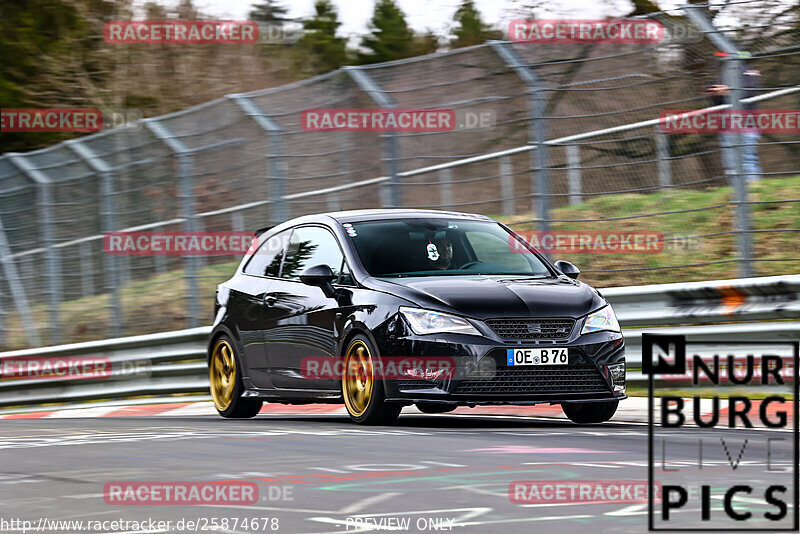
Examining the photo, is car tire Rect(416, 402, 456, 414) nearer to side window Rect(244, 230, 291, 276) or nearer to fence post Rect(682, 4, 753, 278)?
side window Rect(244, 230, 291, 276)

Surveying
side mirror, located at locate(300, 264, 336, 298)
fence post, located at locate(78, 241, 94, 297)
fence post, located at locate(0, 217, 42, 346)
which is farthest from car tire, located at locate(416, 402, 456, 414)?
fence post, located at locate(0, 217, 42, 346)

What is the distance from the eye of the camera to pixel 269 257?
11914 mm

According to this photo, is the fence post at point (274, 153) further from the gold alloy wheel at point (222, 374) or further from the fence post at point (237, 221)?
the gold alloy wheel at point (222, 374)

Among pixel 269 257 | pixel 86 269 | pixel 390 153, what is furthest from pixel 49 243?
pixel 269 257

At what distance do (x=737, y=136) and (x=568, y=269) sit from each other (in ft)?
A: 6.83

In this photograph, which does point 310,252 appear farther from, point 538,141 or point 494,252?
point 538,141

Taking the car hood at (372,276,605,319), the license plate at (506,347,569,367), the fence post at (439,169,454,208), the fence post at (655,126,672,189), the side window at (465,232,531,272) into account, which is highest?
the fence post at (655,126,672,189)

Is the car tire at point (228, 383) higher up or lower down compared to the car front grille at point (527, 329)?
lower down

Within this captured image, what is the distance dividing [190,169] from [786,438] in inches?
356

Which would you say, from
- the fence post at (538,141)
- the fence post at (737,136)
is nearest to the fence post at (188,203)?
the fence post at (538,141)

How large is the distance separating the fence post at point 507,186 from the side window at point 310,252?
3.18m

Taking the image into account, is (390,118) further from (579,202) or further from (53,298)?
(53,298)

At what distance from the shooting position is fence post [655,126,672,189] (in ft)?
42.5

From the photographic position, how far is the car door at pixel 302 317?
10.6 m
